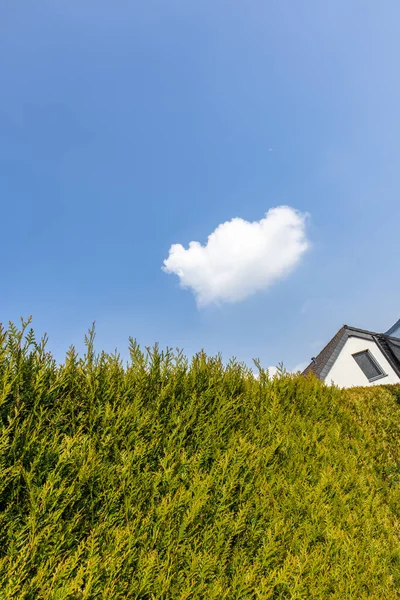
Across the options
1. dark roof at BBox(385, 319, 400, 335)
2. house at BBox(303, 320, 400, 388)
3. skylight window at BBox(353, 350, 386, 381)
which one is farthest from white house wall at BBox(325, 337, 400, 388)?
dark roof at BBox(385, 319, 400, 335)

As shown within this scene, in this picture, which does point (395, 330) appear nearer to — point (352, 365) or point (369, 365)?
point (369, 365)

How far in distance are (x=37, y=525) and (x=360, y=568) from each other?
378 centimetres

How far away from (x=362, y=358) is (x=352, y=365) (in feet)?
2.88

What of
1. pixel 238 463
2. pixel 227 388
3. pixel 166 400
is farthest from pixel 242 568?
pixel 227 388

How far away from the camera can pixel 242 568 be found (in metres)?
3.32

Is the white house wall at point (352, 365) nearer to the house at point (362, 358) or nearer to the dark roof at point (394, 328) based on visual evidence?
the house at point (362, 358)

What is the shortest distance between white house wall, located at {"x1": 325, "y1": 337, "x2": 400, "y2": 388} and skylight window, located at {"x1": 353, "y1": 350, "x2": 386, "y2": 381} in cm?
20

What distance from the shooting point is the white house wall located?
2253 cm

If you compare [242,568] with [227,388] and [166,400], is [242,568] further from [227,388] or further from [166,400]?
[227,388]

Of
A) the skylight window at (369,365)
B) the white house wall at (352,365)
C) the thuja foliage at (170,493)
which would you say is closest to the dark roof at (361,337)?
the white house wall at (352,365)

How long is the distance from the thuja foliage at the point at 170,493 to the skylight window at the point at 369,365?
19263 mm

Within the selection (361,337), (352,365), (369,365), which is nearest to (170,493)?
(352,365)

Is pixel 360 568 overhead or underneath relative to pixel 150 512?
underneath

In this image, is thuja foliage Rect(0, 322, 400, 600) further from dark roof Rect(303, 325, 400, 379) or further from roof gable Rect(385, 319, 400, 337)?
roof gable Rect(385, 319, 400, 337)
